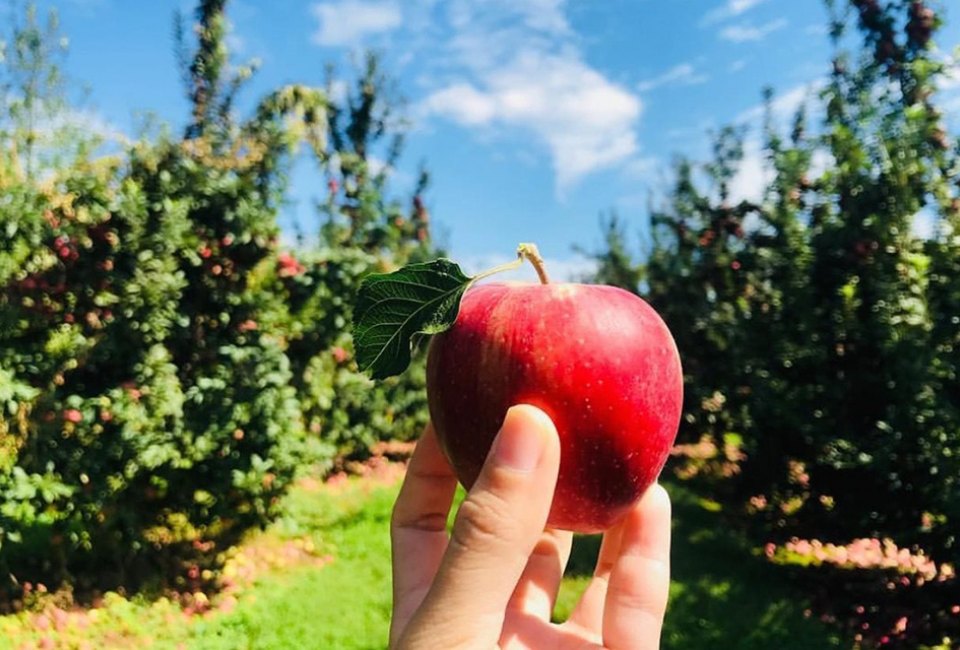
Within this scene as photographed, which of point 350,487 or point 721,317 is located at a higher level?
point 721,317

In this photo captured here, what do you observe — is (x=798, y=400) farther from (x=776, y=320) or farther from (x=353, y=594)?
(x=353, y=594)

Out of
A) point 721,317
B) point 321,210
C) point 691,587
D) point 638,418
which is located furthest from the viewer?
point 321,210

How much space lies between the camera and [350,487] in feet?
26.3

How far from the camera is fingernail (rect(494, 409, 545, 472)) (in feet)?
4.14

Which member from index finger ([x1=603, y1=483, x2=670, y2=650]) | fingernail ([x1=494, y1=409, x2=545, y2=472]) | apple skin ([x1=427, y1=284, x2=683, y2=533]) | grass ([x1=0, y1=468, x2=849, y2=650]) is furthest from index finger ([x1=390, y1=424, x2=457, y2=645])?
grass ([x1=0, y1=468, x2=849, y2=650])

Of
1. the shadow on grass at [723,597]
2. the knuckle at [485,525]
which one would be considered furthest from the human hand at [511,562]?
the shadow on grass at [723,597]

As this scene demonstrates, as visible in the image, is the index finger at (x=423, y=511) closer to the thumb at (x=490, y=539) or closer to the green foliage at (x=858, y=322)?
the thumb at (x=490, y=539)

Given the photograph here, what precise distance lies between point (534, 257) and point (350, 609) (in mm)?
4148

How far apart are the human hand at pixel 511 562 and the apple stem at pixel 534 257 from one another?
361 mm

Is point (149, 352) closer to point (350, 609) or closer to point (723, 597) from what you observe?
point (350, 609)

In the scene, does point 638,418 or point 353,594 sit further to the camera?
point 353,594

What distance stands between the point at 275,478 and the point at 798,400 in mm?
4215

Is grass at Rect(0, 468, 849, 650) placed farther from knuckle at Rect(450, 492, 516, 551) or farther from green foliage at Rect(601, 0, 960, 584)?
knuckle at Rect(450, 492, 516, 551)

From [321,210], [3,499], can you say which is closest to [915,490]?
[3,499]
